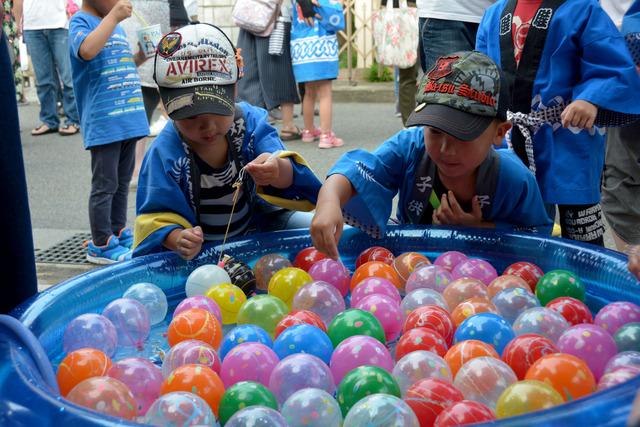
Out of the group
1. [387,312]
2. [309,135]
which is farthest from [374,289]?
[309,135]

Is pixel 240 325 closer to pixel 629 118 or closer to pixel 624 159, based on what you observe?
pixel 629 118

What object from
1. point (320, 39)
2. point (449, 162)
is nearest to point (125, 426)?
point (449, 162)

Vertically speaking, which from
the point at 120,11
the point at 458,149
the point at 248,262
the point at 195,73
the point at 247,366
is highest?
the point at 120,11

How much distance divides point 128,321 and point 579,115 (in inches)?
69.5

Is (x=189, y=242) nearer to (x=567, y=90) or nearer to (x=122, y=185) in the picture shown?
(x=567, y=90)

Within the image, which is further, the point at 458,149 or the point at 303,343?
the point at 458,149

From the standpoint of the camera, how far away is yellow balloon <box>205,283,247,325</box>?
8.76ft

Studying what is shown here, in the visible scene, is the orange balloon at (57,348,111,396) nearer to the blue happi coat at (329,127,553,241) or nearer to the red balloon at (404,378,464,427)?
the red balloon at (404,378,464,427)

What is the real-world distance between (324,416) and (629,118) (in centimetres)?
201

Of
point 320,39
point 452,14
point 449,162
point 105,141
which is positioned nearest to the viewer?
point 449,162

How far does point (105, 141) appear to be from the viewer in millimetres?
4445

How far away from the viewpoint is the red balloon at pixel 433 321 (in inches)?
93.5

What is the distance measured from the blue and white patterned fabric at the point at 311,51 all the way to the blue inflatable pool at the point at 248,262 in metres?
4.13

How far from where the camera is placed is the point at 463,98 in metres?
2.66
